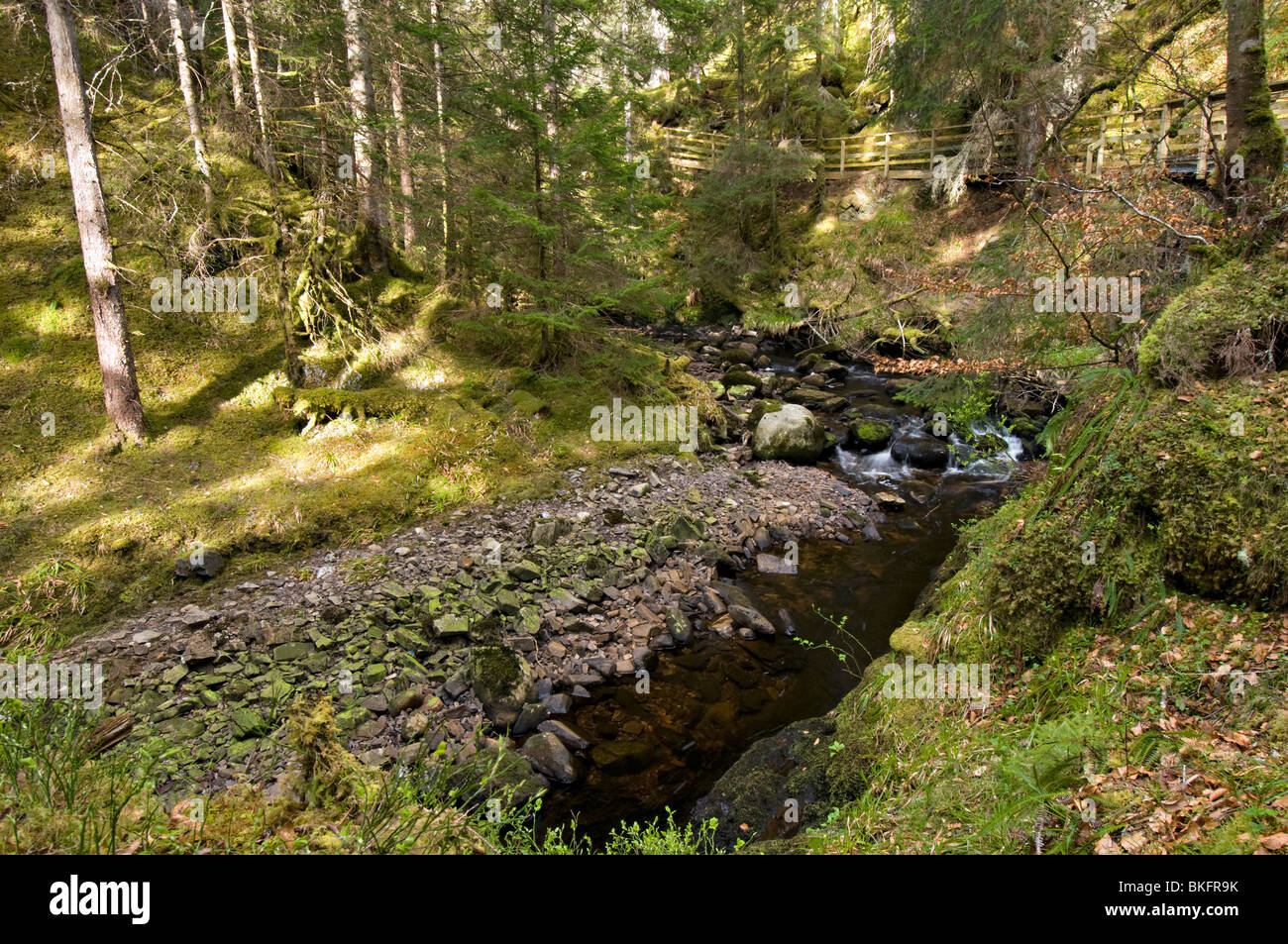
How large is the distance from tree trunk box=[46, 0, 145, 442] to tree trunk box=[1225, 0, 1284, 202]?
13.1 meters

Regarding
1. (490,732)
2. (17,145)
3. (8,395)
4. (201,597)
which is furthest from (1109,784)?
(17,145)

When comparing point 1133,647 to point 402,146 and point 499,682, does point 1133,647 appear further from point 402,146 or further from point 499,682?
point 402,146

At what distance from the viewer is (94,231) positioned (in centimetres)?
806

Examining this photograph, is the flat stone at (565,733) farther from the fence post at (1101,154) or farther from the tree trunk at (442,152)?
the tree trunk at (442,152)

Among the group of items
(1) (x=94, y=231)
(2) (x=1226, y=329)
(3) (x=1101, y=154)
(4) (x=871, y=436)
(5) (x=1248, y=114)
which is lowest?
(4) (x=871, y=436)

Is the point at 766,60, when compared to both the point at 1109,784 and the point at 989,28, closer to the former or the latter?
the point at 989,28

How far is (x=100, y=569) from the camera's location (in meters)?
7.09

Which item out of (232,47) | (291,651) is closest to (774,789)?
(291,651)

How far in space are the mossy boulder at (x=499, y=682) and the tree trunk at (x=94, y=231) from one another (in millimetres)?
7097

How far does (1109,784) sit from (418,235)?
16.2 m

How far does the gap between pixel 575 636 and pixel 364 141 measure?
459 inches

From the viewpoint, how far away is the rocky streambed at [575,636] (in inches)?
225
